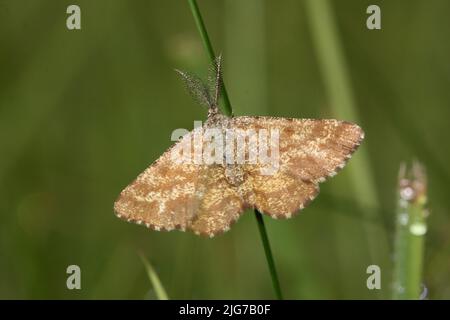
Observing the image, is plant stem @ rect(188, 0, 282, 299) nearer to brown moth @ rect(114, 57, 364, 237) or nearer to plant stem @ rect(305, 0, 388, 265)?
brown moth @ rect(114, 57, 364, 237)

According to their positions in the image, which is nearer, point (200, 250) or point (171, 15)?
point (200, 250)

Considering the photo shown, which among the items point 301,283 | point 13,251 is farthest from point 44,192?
point 301,283

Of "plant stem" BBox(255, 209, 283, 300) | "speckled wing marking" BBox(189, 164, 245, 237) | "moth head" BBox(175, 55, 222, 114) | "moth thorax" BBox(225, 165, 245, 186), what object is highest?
"moth head" BBox(175, 55, 222, 114)

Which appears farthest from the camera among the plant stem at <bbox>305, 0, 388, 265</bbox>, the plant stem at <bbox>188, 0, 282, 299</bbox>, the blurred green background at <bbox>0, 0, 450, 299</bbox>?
the blurred green background at <bbox>0, 0, 450, 299</bbox>

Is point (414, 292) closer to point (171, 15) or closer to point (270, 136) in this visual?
point (270, 136)

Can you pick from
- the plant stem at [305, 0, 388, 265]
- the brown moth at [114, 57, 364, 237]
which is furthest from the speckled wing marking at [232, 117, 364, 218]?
the plant stem at [305, 0, 388, 265]

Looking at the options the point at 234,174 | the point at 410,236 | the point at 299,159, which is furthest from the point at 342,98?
the point at 410,236

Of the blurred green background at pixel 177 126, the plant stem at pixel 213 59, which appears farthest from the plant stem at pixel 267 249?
the blurred green background at pixel 177 126
